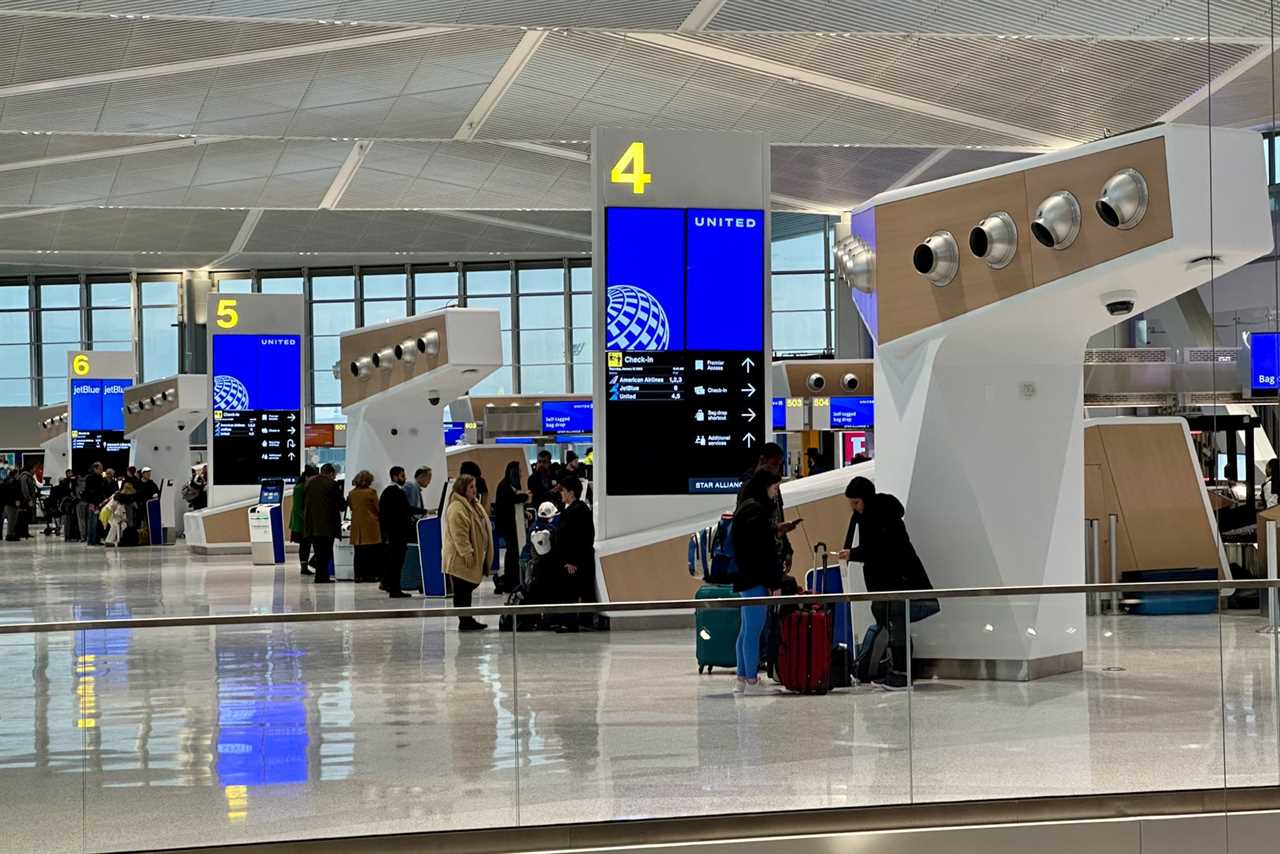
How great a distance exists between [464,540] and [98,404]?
89.9ft

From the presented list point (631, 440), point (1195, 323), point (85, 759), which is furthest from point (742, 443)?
point (1195, 323)

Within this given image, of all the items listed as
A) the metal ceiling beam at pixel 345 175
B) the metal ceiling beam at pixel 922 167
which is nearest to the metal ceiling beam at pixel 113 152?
the metal ceiling beam at pixel 345 175

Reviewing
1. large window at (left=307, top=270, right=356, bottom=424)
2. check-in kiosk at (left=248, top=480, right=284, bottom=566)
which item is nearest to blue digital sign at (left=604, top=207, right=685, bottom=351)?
check-in kiosk at (left=248, top=480, right=284, bottom=566)

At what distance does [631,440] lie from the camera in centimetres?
1345

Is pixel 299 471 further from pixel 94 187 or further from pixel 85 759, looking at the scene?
pixel 85 759

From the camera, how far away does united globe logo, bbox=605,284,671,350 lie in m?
13.3

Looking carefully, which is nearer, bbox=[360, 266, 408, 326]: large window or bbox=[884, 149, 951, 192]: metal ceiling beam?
→ bbox=[884, 149, 951, 192]: metal ceiling beam

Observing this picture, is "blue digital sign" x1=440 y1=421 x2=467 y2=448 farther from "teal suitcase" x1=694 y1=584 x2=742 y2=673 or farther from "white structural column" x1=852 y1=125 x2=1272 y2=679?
"teal suitcase" x1=694 y1=584 x2=742 y2=673

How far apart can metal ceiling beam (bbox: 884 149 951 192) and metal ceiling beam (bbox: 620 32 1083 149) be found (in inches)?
110

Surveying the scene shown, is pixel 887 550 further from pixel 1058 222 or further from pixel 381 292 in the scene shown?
pixel 381 292

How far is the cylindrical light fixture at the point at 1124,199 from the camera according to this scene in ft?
30.7

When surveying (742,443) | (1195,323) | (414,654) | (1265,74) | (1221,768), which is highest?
(1265,74)

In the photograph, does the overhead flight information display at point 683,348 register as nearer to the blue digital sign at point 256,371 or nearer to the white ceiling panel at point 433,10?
the white ceiling panel at point 433,10

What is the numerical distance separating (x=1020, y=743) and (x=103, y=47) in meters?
15.7
